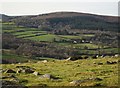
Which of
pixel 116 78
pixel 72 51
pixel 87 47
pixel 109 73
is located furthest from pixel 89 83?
pixel 87 47

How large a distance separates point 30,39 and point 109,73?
435 ft

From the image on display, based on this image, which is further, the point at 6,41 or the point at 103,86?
the point at 6,41

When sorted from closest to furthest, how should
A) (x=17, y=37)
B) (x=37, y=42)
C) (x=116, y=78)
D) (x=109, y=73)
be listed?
(x=116, y=78), (x=109, y=73), (x=37, y=42), (x=17, y=37)

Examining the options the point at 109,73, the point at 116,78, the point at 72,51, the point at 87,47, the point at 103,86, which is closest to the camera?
the point at 103,86

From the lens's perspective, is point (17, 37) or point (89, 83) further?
point (17, 37)

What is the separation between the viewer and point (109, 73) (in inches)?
1540

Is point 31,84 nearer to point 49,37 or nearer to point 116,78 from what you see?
point 116,78

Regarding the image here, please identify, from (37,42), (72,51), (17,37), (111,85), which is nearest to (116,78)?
(111,85)

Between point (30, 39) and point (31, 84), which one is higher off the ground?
point (31, 84)

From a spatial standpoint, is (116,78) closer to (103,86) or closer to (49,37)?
(103,86)

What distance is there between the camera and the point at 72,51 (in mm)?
140500

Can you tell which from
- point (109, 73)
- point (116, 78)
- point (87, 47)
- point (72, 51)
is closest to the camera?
point (116, 78)

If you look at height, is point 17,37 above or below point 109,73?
below

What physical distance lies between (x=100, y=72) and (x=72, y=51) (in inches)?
3949
